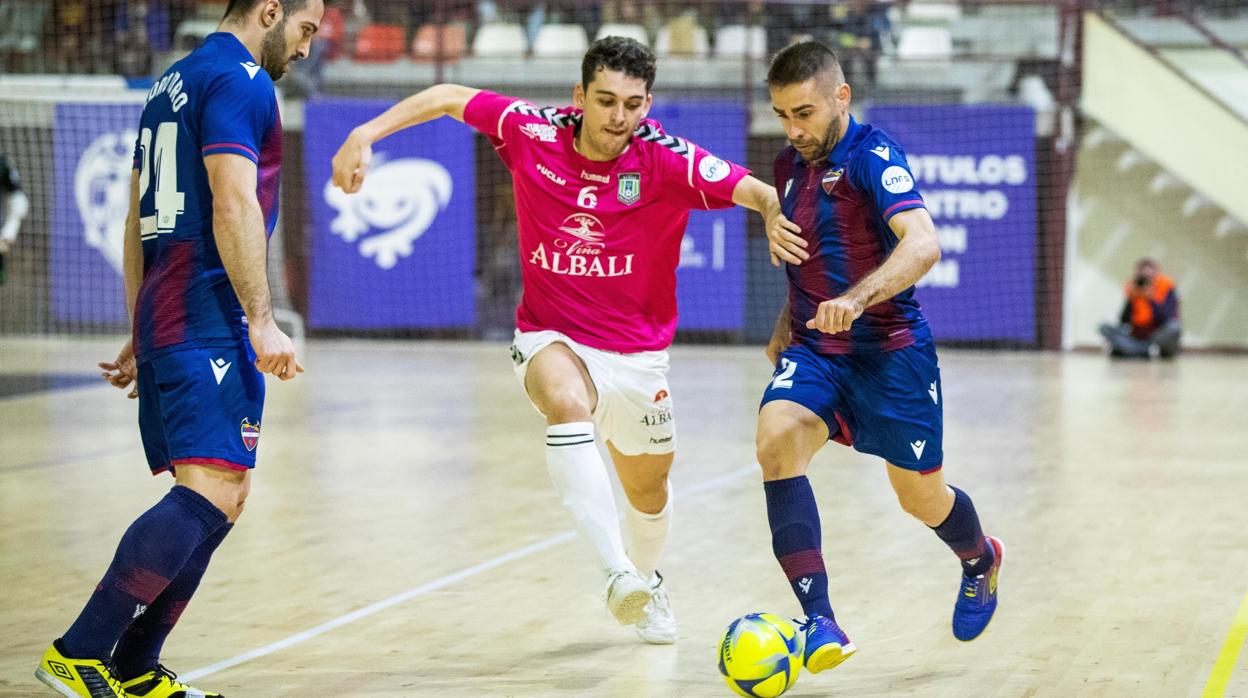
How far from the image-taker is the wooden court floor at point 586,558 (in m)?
5.19

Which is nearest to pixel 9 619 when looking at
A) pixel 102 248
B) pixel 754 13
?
pixel 102 248

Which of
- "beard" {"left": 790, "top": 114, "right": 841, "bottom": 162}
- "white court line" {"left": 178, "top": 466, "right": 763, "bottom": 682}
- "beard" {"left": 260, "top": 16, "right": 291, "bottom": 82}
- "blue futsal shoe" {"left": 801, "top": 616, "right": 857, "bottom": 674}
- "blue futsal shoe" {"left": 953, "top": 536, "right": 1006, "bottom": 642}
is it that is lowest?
"white court line" {"left": 178, "top": 466, "right": 763, "bottom": 682}

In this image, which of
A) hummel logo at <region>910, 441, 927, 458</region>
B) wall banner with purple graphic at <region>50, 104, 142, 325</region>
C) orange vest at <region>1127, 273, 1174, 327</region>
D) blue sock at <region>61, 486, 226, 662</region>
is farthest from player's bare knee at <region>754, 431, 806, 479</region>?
wall banner with purple graphic at <region>50, 104, 142, 325</region>

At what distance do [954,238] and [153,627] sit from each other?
16.5 metres

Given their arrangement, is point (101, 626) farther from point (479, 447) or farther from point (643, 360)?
point (479, 447)

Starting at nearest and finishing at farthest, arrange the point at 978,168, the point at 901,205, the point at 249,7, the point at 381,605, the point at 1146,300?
the point at 249,7 < the point at 901,205 < the point at 381,605 < the point at 1146,300 < the point at 978,168

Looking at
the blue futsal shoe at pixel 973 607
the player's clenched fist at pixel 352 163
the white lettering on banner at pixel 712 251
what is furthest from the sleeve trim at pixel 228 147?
the white lettering on banner at pixel 712 251

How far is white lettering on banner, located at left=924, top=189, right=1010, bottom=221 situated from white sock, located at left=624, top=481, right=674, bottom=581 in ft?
47.7

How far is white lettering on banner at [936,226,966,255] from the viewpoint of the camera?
65.2 ft

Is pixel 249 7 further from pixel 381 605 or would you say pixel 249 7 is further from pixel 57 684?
pixel 381 605

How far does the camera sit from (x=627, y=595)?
16.1ft

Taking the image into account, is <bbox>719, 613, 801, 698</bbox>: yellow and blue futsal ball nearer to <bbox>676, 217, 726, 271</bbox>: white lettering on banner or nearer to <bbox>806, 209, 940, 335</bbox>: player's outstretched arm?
<bbox>806, 209, 940, 335</bbox>: player's outstretched arm

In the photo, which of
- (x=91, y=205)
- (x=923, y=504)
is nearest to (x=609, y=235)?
(x=923, y=504)

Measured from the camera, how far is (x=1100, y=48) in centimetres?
2014
